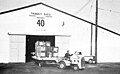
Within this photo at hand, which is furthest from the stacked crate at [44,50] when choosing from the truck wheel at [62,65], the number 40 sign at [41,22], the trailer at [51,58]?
the number 40 sign at [41,22]

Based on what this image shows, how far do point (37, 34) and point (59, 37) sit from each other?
0.42 m

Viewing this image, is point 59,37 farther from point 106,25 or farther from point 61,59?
point 106,25

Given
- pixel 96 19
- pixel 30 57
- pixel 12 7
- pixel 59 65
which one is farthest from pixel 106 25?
pixel 12 7

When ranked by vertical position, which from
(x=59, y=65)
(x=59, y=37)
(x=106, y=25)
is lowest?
(x=59, y=65)

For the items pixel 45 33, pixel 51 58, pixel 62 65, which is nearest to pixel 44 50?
pixel 51 58

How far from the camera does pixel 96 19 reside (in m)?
3.74

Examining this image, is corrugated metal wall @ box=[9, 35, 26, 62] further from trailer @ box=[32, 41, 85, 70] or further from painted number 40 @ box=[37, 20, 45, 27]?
painted number 40 @ box=[37, 20, 45, 27]

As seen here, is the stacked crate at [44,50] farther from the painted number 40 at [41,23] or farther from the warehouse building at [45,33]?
the painted number 40 at [41,23]

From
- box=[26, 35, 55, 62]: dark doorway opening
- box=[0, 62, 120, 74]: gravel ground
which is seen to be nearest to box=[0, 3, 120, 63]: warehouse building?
box=[26, 35, 55, 62]: dark doorway opening

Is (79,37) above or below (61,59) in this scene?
above

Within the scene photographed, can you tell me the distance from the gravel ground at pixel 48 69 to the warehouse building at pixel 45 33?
0.10m

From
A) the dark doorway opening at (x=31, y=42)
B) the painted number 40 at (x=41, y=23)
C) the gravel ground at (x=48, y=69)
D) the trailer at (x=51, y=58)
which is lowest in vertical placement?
the gravel ground at (x=48, y=69)

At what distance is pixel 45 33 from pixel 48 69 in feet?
2.19

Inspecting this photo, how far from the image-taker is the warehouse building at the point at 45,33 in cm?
358
